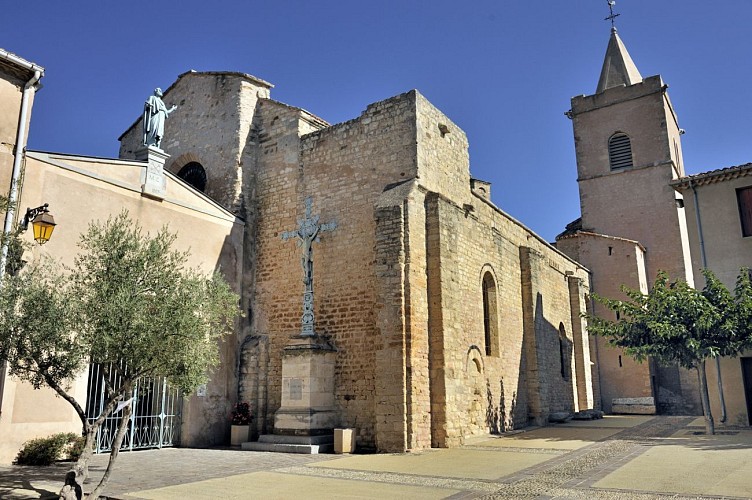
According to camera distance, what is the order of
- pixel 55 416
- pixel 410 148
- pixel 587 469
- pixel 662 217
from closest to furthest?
pixel 587 469 < pixel 55 416 < pixel 410 148 < pixel 662 217

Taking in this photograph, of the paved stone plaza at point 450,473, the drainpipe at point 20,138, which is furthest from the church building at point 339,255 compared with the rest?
the paved stone plaza at point 450,473

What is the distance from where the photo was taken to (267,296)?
14133 mm

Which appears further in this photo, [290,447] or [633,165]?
[633,165]

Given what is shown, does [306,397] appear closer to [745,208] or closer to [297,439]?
[297,439]

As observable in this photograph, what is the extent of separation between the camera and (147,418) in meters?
12.4

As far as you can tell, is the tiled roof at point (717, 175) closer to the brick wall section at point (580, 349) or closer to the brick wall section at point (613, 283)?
the brick wall section at point (580, 349)

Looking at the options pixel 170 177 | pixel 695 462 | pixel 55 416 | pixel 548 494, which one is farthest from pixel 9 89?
pixel 695 462

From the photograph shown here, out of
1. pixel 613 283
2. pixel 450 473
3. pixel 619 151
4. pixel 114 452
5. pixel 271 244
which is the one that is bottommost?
pixel 450 473

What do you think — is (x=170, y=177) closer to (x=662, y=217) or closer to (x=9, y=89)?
(x=9, y=89)

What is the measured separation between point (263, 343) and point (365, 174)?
4552 millimetres

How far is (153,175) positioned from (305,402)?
566 centimetres

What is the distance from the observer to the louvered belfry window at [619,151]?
28.1 m

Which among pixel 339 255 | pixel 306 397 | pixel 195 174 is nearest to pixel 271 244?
pixel 339 255

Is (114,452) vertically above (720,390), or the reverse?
(720,390)
